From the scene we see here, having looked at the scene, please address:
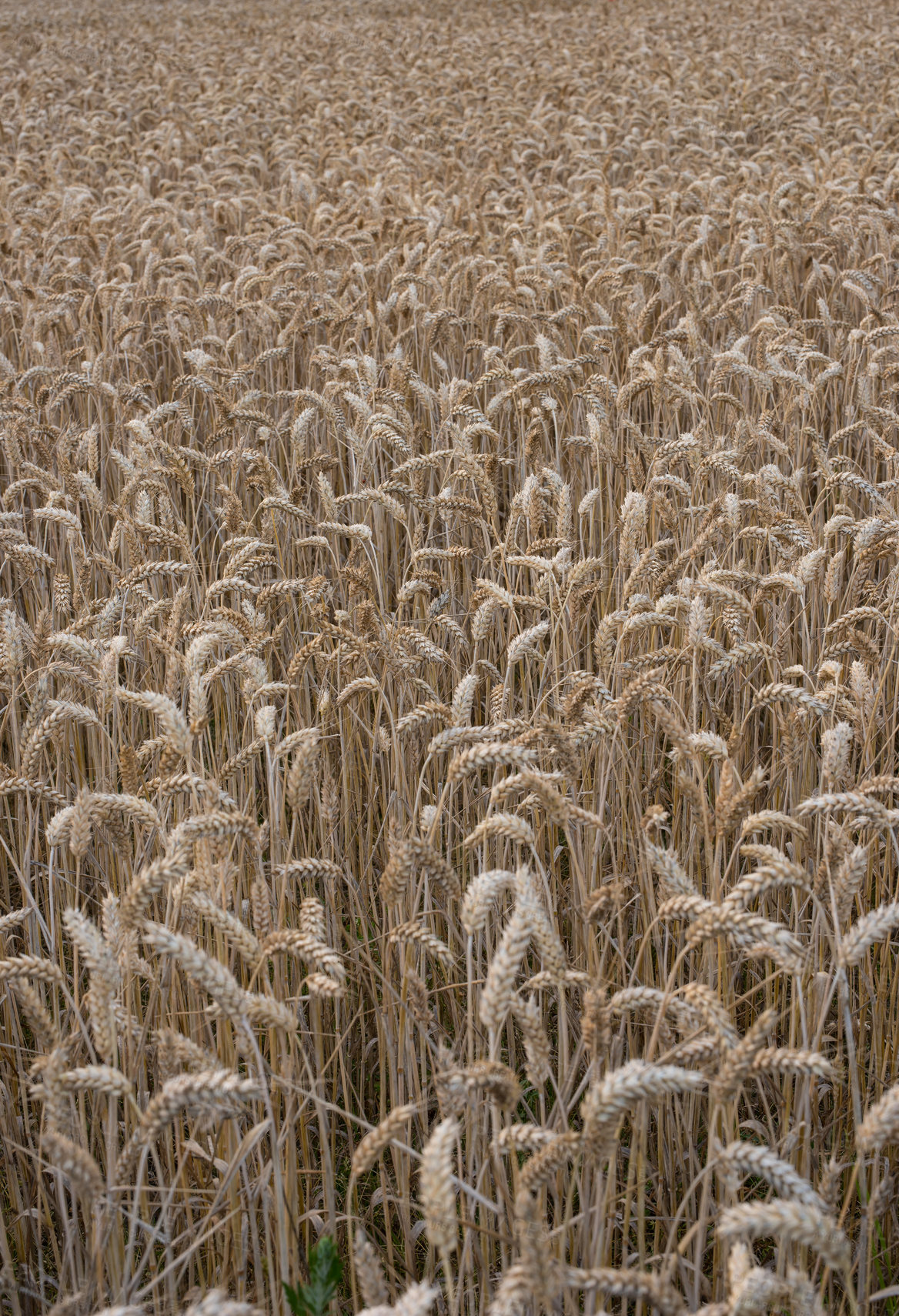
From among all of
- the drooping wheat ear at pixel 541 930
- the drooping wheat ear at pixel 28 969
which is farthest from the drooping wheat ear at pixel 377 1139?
the drooping wheat ear at pixel 28 969

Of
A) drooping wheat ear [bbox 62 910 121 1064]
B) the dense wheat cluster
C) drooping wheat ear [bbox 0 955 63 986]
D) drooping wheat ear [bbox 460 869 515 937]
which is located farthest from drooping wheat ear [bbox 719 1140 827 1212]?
drooping wheat ear [bbox 0 955 63 986]

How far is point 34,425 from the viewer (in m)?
3.09

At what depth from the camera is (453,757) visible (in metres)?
2.11

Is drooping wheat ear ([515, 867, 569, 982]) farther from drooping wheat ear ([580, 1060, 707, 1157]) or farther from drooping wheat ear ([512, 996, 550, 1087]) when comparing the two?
drooping wheat ear ([580, 1060, 707, 1157])

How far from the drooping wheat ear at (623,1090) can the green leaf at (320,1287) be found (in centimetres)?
29

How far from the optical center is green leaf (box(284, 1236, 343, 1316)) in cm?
103

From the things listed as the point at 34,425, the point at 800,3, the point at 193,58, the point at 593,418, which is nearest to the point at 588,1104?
the point at 593,418

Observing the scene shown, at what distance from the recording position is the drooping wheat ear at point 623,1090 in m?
0.93

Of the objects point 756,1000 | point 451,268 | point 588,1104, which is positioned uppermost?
point 451,268

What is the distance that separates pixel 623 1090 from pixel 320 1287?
1.20ft

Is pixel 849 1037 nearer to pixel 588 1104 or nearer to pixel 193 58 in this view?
pixel 588 1104

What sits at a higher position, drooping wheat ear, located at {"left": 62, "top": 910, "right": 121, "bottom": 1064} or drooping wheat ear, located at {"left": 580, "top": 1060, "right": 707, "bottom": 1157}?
drooping wheat ear, located at {"left": 62, "top": 910, "right": 121, "bottom": 1064}

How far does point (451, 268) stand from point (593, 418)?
5.80 ft

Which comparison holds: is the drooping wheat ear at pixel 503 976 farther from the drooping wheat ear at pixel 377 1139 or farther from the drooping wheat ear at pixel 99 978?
the drooping wheat ear at pixel 99 978
